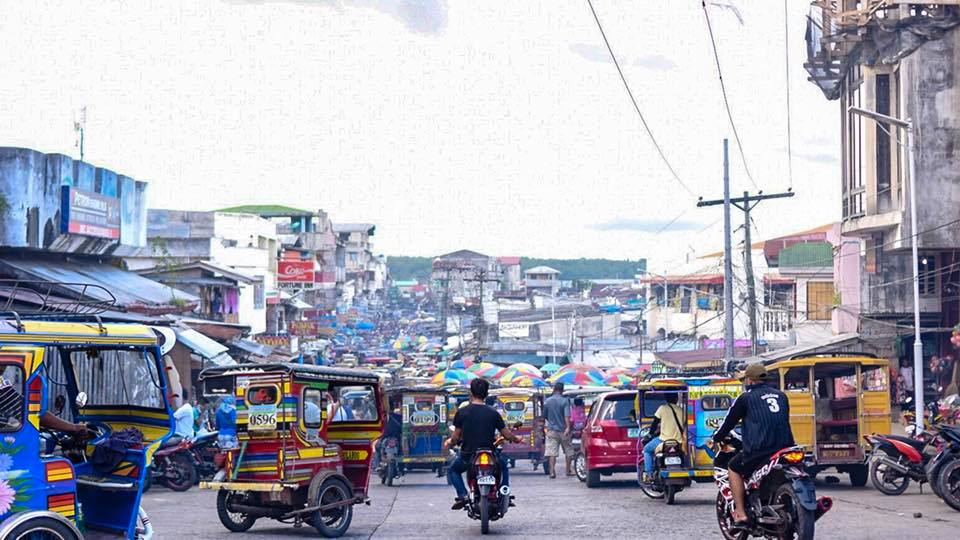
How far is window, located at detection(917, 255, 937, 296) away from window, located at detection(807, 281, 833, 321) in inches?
571

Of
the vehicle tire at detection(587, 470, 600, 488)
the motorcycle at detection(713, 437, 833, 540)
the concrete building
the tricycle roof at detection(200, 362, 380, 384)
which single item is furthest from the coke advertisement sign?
the motorcycle at detection(713, 437, 833, 540)

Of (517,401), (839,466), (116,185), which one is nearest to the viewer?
(839,466)

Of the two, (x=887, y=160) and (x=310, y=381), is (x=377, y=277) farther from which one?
(x=310, y=381)

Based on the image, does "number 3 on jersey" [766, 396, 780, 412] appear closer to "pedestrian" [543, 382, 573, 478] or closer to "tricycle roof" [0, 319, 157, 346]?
"tricycle roof" [0, 319, 157, 346]

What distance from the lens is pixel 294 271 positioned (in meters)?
81.3

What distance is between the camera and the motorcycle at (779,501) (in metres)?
→ 10.5

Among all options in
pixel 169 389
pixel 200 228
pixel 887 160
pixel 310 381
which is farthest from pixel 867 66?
pixel 200 228

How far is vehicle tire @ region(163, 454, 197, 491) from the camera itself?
21766mm

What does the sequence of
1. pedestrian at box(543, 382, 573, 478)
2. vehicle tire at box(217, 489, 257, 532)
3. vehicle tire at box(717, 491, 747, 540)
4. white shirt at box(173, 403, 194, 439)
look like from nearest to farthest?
vehicle tire at box(717, 491, 747, 540), vehicle tire at box(217, 489, 257, 532), white shirt at box(173, 403, 194, 439), pedestrian at box(543, 382, 573, 478)

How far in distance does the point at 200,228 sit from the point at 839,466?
159 feet

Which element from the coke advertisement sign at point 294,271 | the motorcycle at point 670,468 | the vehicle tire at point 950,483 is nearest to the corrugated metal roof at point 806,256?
the coke advertisement sign at point 294,271

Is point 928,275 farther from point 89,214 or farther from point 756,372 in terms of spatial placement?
point 756,372

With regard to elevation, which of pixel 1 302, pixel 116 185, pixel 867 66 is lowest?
pixel 1 302

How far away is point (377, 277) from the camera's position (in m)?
173
